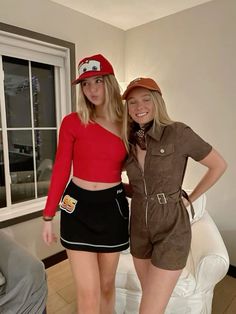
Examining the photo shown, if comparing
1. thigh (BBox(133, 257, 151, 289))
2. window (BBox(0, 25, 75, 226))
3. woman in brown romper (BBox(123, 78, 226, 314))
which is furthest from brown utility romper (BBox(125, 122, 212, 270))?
window (BBox(0, 25, 75, 226))

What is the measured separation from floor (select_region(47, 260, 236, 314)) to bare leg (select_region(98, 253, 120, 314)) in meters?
0.57

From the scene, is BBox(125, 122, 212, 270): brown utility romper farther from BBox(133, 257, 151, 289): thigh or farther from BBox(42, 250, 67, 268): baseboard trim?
BBox(42, 250, 67, 268): baseboard trim

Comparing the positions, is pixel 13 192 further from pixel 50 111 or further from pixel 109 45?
pixel 109 45

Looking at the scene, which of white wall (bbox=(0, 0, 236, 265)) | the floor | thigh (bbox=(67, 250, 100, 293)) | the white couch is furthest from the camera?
white wall (bbox=(0, 0, 236, 265))

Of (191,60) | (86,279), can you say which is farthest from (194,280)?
(191,60)

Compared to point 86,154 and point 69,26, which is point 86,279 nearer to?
point 86,154

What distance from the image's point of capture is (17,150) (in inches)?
89.6

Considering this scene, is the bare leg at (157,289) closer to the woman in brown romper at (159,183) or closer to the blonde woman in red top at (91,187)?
the woman in brown romper at (159,183)

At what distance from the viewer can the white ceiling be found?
2.20 meters

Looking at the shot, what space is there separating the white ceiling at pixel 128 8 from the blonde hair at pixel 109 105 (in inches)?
52.4

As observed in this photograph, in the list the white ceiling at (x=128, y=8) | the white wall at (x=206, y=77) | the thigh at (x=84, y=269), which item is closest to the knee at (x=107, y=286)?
the thigh at (x=84, y=269)

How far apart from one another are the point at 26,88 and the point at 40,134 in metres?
0.43

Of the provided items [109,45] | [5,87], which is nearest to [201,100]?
[109,45]

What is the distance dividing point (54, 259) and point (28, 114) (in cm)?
140
